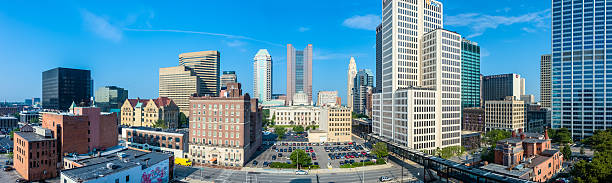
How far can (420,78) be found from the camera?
115 metres

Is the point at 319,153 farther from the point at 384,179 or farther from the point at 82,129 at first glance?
the point at 82,129

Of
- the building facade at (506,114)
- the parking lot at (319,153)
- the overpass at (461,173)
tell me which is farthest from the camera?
the building facade at (506,114)

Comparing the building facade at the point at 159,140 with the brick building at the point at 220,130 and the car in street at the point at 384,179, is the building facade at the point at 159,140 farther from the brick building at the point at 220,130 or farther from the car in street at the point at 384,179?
the car in street at the point at 384,179

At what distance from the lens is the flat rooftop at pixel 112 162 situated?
53.0 meters

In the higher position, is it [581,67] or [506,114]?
[581,67]

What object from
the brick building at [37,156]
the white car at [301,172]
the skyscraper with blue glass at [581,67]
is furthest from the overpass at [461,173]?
the skyscraper with blue glass at [581,67]

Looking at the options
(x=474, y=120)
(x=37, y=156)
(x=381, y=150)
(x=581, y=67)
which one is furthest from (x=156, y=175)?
(x=581, y=67)

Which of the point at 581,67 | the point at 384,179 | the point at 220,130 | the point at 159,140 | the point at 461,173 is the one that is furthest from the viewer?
the point at 581,67

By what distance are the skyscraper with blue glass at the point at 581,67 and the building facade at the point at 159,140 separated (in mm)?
185967

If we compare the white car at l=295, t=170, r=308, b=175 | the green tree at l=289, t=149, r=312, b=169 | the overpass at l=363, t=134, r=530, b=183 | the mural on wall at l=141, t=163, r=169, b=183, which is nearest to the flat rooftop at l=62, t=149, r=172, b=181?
the mural on wall at l=141, t=163, r=169, b=183

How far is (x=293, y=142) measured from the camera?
482ft

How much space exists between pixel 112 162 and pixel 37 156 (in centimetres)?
3022

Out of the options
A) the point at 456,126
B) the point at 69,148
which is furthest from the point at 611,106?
the point at 69,148

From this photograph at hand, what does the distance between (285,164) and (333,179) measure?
64.3 feet
